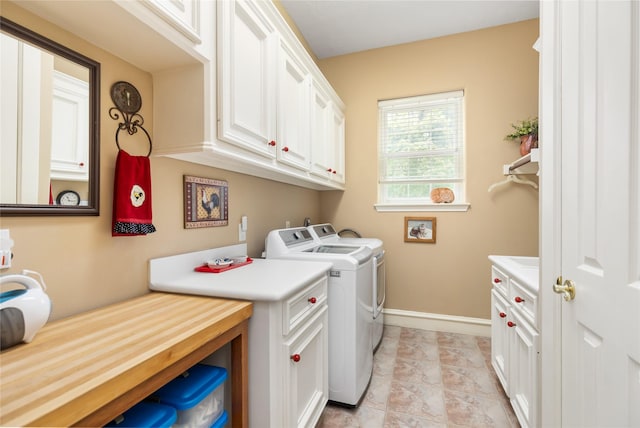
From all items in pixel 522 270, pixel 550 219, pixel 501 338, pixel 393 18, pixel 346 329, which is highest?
pixel 393 18

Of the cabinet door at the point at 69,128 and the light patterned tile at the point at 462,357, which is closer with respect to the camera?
the cabinet door at the point at 69,128

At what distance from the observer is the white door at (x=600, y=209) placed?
696 millimetres

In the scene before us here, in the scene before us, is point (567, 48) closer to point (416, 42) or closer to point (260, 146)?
point (260, 146)

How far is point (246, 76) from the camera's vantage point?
139 cm

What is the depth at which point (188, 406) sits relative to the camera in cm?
85

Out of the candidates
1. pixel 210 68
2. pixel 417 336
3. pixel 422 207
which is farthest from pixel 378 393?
pixel 210 68

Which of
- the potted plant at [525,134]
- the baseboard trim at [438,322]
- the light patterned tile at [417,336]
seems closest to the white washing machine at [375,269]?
the light patterned tile at [417,336]

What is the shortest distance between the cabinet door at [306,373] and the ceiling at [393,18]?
7.99 feet

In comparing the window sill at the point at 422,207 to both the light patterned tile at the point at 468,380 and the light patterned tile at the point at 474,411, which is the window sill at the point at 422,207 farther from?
the light patterned tile at the point at 474,411

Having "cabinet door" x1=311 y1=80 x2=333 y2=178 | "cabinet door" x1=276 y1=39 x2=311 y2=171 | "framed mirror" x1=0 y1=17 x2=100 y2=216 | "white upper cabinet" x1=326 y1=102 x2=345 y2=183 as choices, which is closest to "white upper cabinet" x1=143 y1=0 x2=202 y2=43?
"framed mirror" x1=0 y1=17 x2=100 y2=216

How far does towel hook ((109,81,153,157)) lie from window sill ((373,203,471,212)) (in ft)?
7.51

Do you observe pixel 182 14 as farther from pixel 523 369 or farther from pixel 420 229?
pixel 420 229

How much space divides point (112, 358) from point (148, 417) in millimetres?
230

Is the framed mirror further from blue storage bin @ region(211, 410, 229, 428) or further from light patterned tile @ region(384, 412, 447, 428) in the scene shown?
light patterned tile @ region(384, 412, 447, 428)
